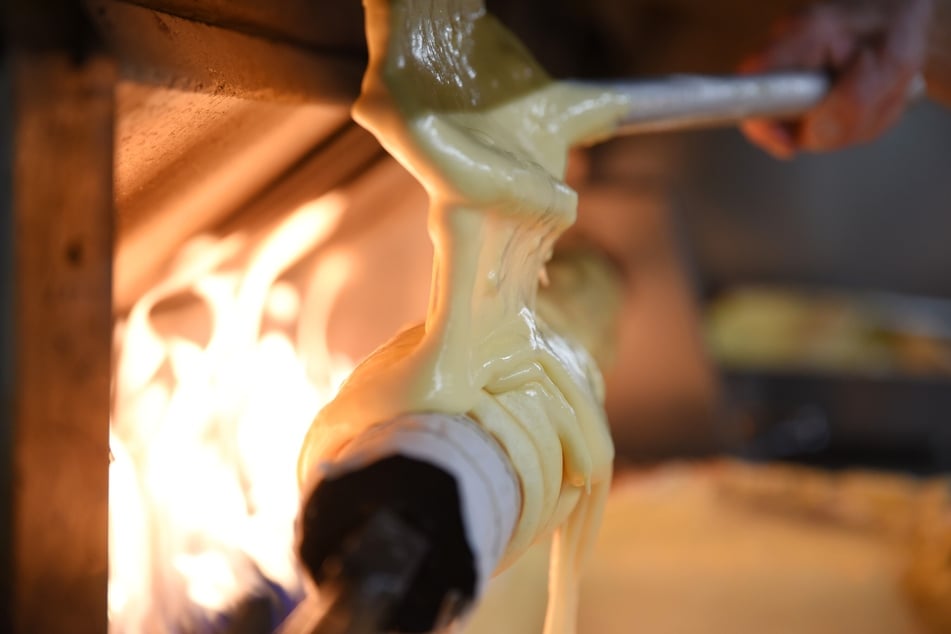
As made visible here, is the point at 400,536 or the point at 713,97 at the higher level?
the point at 713,97

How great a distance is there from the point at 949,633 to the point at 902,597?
0.14 m

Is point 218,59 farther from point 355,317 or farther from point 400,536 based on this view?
point 355,317

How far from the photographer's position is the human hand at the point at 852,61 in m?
1.63

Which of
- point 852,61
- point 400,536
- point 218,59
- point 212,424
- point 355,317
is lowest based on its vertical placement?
point 400,536

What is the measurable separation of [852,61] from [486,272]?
108 centimetres

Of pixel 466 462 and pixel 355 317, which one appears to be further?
pixel 355 317

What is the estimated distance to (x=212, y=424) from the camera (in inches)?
50.6

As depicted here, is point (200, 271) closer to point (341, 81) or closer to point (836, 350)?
point (341, 81)

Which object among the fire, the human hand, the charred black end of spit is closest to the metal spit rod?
the human hand

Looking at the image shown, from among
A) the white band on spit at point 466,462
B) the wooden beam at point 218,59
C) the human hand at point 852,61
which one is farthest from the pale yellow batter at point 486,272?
the human hand at point 852,61

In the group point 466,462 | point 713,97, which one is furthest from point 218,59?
point 713,97

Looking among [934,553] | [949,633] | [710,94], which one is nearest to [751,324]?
[934,553]

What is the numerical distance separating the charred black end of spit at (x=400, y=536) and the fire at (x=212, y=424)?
1.10ft

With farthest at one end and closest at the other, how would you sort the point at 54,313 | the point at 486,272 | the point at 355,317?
the point at 355,317, the point at 486,272, the point at 54,313
